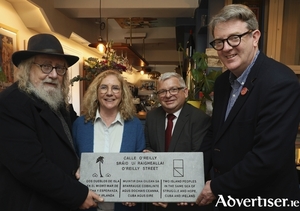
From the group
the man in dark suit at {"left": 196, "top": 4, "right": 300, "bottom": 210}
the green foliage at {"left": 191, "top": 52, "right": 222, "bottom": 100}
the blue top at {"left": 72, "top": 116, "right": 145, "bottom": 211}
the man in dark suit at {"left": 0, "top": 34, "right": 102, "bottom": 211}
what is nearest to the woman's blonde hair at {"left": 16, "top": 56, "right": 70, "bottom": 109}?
the man in dark suit at {"left": 0, "top": 34, "right": 102, "bottom": 211}

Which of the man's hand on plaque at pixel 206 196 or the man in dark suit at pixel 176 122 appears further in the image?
the man in dark suit at pixel 176 122

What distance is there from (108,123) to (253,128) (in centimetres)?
91

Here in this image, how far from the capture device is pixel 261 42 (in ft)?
9.57

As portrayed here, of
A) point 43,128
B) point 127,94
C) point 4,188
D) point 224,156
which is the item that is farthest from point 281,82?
point 4,188

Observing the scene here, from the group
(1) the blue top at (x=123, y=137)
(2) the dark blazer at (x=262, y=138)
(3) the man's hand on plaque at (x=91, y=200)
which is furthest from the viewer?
(1) the blue top at (x=123, y=137)

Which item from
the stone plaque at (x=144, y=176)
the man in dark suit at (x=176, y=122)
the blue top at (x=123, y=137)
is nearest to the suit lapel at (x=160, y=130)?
the man in dark suit at (x=176, y=122)

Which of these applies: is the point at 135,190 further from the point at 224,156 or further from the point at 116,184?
the point at 224,156

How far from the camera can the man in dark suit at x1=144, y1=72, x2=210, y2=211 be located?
165cm

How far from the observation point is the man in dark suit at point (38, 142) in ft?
3.69

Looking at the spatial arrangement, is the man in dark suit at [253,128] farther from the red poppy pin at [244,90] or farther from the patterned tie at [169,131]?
the patterned tie at [169,131]

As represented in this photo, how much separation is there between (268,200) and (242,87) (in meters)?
0.55

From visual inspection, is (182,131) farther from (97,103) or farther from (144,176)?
(97,103)

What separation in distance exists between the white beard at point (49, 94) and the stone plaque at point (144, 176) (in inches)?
13.0

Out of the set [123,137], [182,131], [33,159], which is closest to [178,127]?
[182,131]
